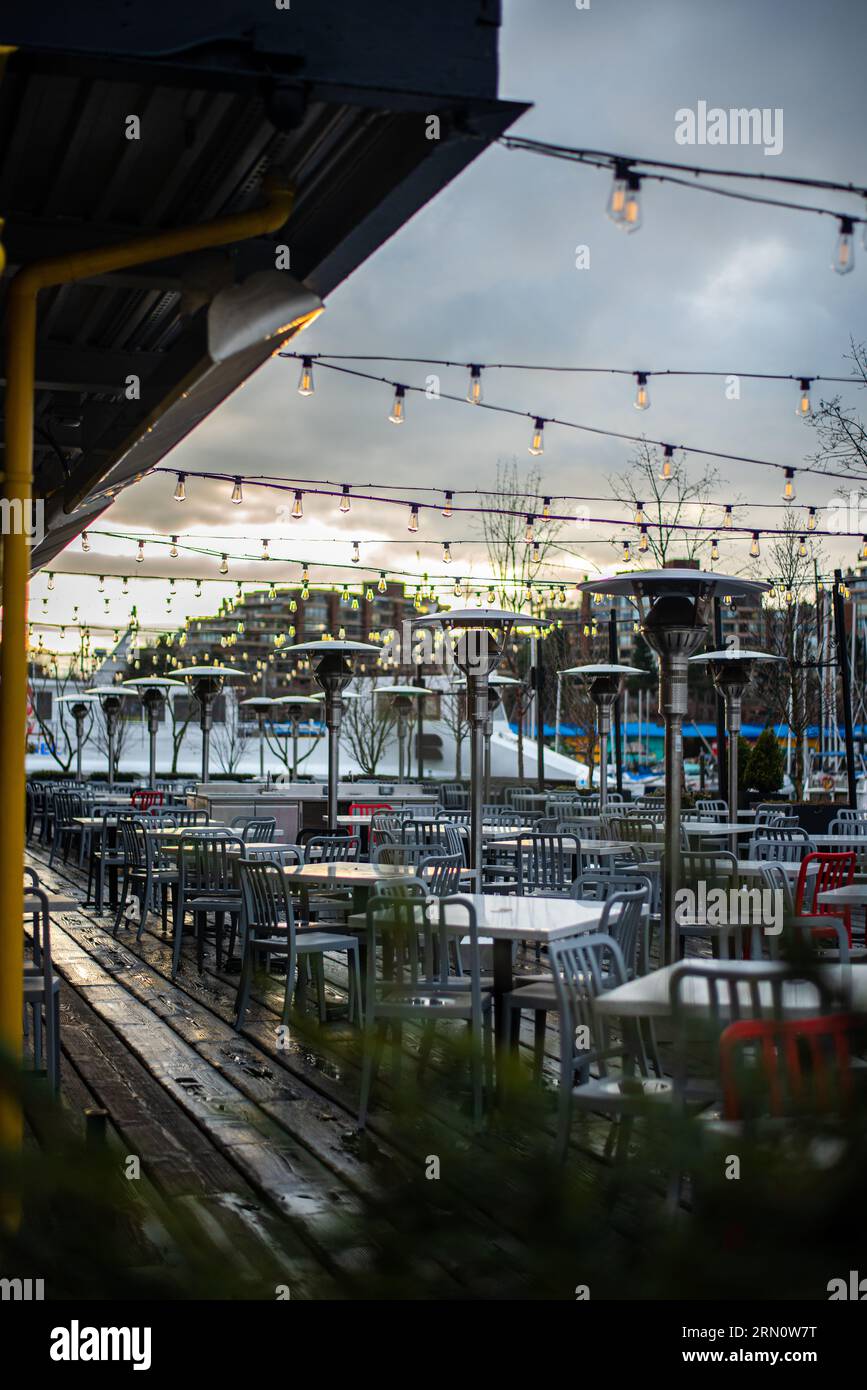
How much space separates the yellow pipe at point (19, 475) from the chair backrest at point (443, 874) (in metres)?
3.56

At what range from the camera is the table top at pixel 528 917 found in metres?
5.21

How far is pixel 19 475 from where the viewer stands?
345 cm

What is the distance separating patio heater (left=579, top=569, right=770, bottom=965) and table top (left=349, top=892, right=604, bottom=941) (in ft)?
1.94

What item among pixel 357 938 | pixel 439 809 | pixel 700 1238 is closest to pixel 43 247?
pixel 700 1238

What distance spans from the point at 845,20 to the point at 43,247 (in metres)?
6.72

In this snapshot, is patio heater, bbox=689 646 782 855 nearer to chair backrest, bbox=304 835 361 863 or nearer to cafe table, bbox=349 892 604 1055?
chair backrest, bbox=304 835 361 863

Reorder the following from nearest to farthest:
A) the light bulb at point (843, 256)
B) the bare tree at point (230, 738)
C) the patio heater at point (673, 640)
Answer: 1. the light bulb at point (843, 256)
2. the patio heater at point (673, 640)
3. the bare tree at point (230, 738)

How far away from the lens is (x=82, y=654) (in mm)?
31609

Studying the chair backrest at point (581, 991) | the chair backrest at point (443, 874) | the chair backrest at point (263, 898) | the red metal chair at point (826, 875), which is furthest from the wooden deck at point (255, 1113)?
the red metal chair at point (826, 875)

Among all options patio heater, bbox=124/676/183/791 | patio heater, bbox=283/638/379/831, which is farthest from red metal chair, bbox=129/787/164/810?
patio heater, bbox=283/638/379/831

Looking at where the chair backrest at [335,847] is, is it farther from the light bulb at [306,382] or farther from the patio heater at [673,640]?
the light bulb at [306,382]

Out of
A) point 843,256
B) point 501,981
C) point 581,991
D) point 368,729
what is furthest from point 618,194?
point 368,729

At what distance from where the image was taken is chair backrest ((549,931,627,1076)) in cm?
411

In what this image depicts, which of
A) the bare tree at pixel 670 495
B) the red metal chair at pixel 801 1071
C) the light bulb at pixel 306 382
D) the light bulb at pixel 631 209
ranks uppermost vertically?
the bare tree at pixel 670 495
